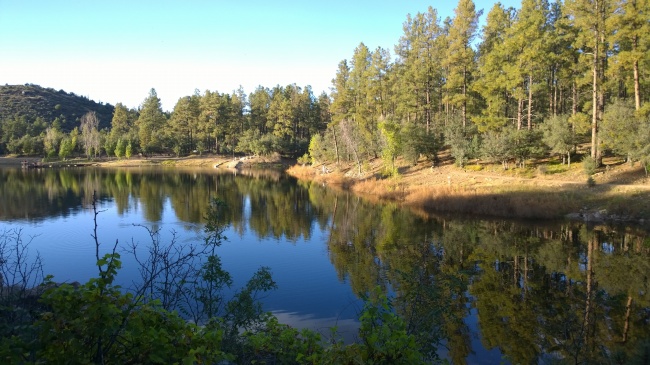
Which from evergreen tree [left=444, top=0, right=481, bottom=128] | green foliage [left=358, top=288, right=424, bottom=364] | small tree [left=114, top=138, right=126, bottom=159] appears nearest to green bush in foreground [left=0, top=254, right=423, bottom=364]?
green foliage [left=358, top=288, right=424, bottom=364]

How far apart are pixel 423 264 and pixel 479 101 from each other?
144 ft

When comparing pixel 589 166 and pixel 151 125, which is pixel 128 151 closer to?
pixel 151 125

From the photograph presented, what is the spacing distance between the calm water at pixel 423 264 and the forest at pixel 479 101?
37.7 ft

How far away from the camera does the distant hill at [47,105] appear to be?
127m

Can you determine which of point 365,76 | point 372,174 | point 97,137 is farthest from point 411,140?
point 97,137

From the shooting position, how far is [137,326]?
405 cm

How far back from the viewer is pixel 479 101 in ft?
157

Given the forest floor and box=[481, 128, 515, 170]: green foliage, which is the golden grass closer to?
the forest floor

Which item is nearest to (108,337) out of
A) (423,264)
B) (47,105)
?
(423,264)

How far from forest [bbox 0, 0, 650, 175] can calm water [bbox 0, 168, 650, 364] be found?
11.5m

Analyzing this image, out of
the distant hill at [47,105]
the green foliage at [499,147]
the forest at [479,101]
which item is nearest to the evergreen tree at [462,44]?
the forest at [479,101]

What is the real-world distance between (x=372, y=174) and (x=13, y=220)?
110ft

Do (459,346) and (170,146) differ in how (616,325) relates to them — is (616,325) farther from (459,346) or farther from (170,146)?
(170,146)

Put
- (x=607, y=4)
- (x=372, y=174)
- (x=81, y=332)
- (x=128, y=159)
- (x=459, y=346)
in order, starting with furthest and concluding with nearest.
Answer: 1. (x=128, y=159)
2. (x=372, y=174)
3. (x=607, y=4)
4. (x=459, y=346)
5. (x=81, y=332)
